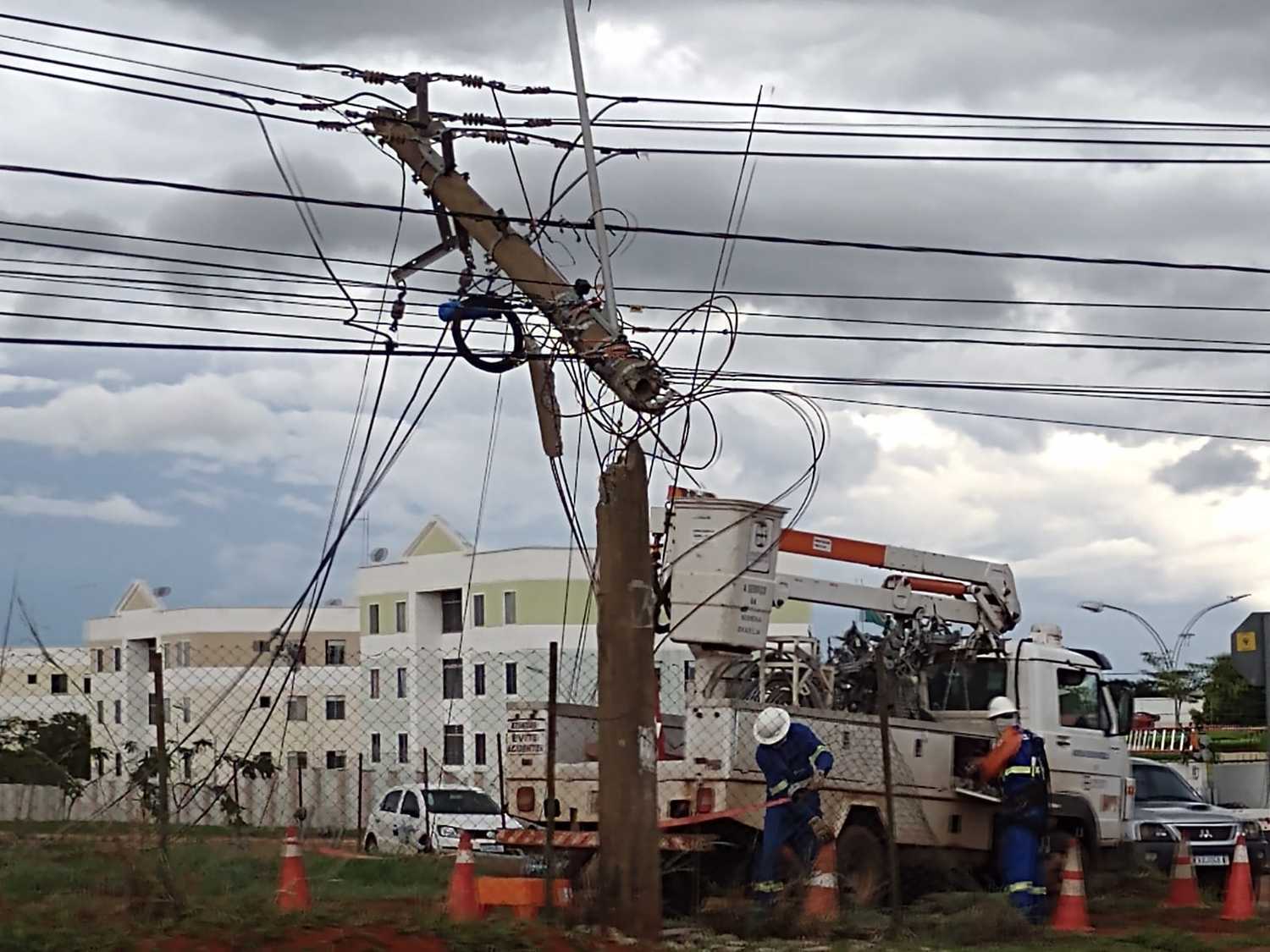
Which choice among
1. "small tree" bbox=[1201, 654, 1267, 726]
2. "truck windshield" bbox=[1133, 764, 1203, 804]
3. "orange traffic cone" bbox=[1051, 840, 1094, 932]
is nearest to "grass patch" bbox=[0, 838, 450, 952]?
"orange traffic cone" bbox=[1051, 840, 1094, 932]

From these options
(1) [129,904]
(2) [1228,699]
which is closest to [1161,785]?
(1) [129,904]

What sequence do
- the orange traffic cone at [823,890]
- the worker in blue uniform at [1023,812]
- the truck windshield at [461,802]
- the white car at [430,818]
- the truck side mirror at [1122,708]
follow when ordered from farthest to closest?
the truck windshield at [461,802], the white car at [430,818], the truck side mirror at [1122,708], the worker in blue uniform at [1023,812], the orange traffic cone at [823,890]

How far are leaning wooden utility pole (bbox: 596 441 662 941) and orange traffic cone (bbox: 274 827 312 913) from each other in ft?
7.04

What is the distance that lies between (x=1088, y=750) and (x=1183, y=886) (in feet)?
4.94

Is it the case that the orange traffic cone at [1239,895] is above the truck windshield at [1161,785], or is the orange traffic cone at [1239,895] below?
below

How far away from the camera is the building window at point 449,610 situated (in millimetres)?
63469

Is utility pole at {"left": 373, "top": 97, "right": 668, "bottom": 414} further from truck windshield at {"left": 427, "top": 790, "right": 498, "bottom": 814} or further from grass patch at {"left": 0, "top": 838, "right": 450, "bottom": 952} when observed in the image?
truck windshield at {"left": 427, "top": 790, "right": 498, "bottom": 814}

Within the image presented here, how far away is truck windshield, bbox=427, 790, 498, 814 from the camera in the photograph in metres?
29.9

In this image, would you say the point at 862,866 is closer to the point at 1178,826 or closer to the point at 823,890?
the point at 823,890

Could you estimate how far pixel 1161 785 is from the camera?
856 inches

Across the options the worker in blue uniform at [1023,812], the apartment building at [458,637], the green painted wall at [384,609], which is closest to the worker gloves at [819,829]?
the worker in blue uniform at [1023,812]

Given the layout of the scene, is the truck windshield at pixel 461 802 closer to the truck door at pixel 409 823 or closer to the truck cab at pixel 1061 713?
the truck door at pixel 409 823

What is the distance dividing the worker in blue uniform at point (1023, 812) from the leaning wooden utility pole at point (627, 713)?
382 cm

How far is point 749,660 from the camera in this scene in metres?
15.3
